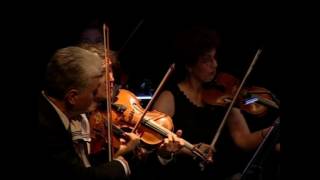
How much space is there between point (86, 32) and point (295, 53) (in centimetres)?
189

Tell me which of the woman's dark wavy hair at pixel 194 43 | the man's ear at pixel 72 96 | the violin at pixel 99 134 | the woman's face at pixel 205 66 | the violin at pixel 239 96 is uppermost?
the woman's dark wavy hair at pixel 194 43

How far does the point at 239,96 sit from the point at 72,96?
1.19 meters

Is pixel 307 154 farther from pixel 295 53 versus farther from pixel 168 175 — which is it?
pixel 168 175

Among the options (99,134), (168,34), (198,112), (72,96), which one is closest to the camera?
(72,96)

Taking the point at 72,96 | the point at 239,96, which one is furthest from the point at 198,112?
the point at 72,96

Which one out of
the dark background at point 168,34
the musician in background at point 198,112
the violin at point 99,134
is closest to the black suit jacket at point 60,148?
the violin at point 99,134

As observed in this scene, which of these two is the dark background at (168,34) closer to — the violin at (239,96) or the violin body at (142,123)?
the violin at (239,96)

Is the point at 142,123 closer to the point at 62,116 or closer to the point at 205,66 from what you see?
the point at 205,66

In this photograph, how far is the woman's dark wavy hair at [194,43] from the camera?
2631mm

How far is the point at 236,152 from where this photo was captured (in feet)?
9.04

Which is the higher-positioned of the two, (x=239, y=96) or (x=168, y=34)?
(x=168, y=34)

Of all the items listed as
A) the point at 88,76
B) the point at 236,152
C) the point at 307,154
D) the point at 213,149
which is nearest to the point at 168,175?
the point at 213,149

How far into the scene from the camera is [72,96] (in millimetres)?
1786

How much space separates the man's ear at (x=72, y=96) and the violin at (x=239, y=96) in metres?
1.04
